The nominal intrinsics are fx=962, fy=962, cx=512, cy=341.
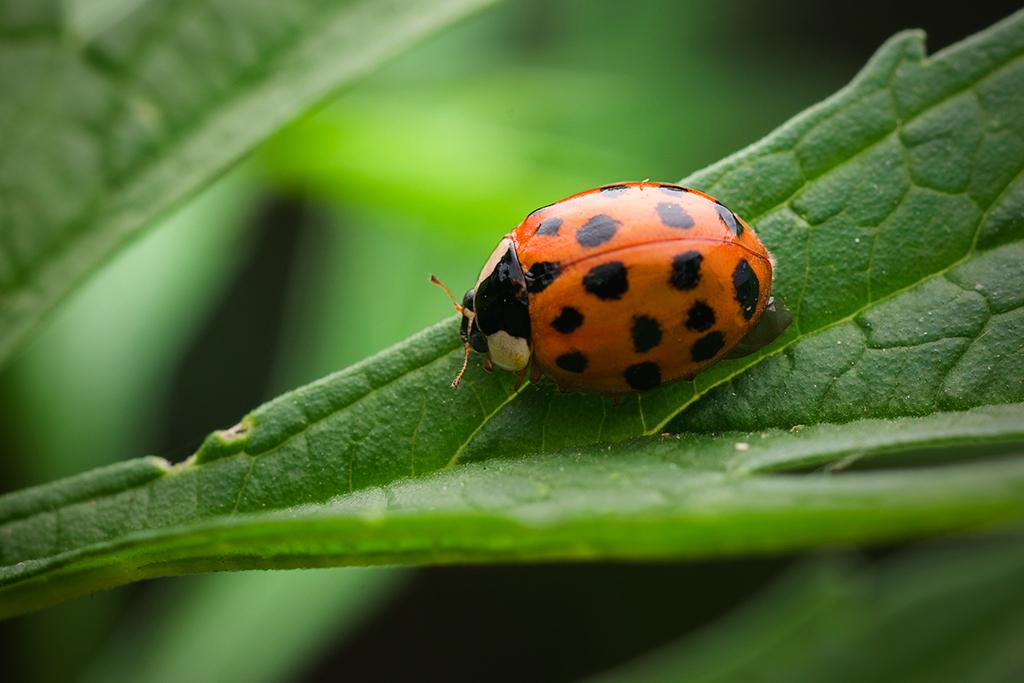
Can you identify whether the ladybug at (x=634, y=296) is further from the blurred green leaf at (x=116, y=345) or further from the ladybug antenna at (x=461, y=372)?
the blurred green leaf at (x=116, y=345)

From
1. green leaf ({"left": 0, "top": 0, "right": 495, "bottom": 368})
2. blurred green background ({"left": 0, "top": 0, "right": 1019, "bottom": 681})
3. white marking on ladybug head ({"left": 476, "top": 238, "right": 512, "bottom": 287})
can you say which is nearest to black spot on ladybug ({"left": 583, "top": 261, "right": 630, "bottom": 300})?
white marking on ladybug head ({"left": 476, "top": 238, "right": 512, "bottom": 287})

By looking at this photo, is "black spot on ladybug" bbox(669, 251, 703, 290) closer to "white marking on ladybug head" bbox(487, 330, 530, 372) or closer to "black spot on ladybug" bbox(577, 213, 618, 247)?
"black spot on ladybug" bbox(577, 213, 618, 247)

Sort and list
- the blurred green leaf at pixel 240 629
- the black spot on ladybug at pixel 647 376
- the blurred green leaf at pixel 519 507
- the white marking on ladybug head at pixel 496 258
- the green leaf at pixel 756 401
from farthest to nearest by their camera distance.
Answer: the blurred green leaf at pixel 240 629 → the white marking on ladybug head at pixel 496 258 → the black spot on ladybug at pixel 647 376 → the green leaf at pixel 756 401 → the blurred green leaf at pixel 519 507

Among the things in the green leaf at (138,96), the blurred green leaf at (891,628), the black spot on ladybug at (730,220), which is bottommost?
the blurred green leaf at (891,628)

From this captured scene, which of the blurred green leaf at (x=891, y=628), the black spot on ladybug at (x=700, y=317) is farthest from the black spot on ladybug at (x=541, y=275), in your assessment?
the blurred green leaf at (x=891, y=628)

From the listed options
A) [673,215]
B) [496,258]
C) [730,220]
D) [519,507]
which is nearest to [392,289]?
[496,258]

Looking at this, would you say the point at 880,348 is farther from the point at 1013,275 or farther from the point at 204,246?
the point at 204,246

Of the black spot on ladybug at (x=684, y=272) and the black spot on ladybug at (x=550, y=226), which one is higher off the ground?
the black spot on ladybug at (x=550, y=226)

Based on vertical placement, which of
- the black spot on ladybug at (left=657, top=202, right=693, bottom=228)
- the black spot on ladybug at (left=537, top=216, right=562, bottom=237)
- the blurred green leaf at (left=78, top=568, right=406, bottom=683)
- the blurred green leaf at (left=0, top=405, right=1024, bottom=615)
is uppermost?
the black spot on ladybug at (left=537, top=216, right=562, bottom=237)
